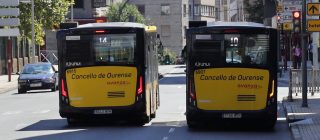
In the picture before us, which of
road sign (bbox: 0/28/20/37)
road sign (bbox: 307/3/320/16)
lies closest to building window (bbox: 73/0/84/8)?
road sign (bbox: 0/28/20/37)

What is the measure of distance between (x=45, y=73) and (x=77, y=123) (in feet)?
61.7

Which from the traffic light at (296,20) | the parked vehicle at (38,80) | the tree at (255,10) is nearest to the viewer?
the traffic light at (296,20)

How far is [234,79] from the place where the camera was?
752 inches

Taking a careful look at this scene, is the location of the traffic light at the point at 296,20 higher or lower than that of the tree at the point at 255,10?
lower

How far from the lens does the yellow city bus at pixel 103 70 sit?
20016 millimetres

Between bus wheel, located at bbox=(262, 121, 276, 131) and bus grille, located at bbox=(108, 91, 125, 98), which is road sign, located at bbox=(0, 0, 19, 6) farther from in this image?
bus wheel, located at bbox=(262, 121, 276, 131)

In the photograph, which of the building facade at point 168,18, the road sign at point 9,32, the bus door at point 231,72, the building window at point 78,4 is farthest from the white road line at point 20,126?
the building facade at point 168,18

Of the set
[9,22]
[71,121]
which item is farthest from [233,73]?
[9,22]

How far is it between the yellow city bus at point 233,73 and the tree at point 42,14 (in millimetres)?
40211

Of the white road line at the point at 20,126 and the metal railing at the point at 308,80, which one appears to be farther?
the metal railing at the point at 308,80

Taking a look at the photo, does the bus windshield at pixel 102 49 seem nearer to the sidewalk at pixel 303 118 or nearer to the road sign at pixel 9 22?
the sidewalk at pixel 303 118

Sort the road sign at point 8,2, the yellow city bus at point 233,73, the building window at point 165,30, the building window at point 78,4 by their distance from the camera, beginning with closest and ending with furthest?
the yellow city bus at point 233,73
the road sign at point 8,2
the building window at point 78,4
the building window at point 165,30

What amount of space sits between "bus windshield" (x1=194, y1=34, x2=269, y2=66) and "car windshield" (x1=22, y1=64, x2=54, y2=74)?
22.0m

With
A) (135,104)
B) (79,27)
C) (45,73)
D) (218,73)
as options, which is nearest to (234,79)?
(218,73)
